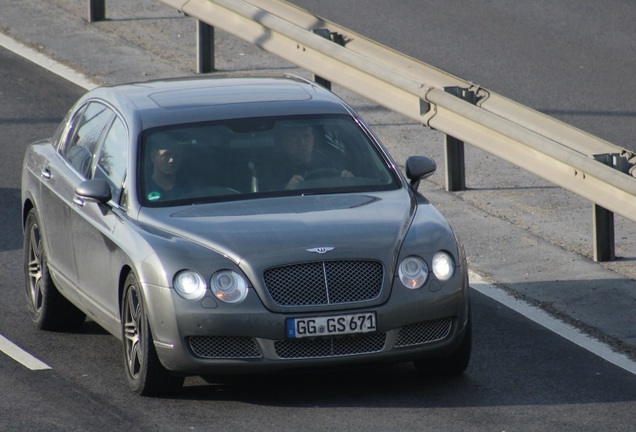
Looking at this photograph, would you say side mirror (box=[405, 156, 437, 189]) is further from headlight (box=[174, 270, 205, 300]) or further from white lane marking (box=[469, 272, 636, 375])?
headlight (box=[174, 270, 205, 300])

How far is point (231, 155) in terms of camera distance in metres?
9.10

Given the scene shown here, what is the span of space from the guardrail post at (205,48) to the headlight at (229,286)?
9.15 meters

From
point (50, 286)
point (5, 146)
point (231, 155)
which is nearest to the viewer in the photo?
point (231, 155)

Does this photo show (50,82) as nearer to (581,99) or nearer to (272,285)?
(581,99)

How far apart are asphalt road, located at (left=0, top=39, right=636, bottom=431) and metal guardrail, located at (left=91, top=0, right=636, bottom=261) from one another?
1.44 meters

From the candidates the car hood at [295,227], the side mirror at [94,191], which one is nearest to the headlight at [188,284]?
the car hood at [295,227]

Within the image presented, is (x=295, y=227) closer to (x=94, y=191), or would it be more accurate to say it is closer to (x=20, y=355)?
(x=94, y=191)

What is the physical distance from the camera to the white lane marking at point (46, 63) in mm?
16625

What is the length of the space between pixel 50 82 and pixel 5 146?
205cm

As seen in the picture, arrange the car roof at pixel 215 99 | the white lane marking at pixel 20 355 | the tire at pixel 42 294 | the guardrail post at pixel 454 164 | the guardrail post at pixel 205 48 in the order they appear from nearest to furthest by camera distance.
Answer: the white lane marking at pixel 20 355
the car roof at pixel 215 99
the tire at pixel 42 294
the guardrail post at pixel 454 164
the guardrail post at pixel 205 48

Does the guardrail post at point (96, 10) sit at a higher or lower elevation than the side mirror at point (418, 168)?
lower

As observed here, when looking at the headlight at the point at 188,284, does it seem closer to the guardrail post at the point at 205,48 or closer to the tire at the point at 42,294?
the tire at the point at 42,294

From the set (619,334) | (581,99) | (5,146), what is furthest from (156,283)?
(581,99)

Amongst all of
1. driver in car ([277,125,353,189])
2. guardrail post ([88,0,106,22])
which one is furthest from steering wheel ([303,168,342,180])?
guardrail post ([88,0,106,22])
